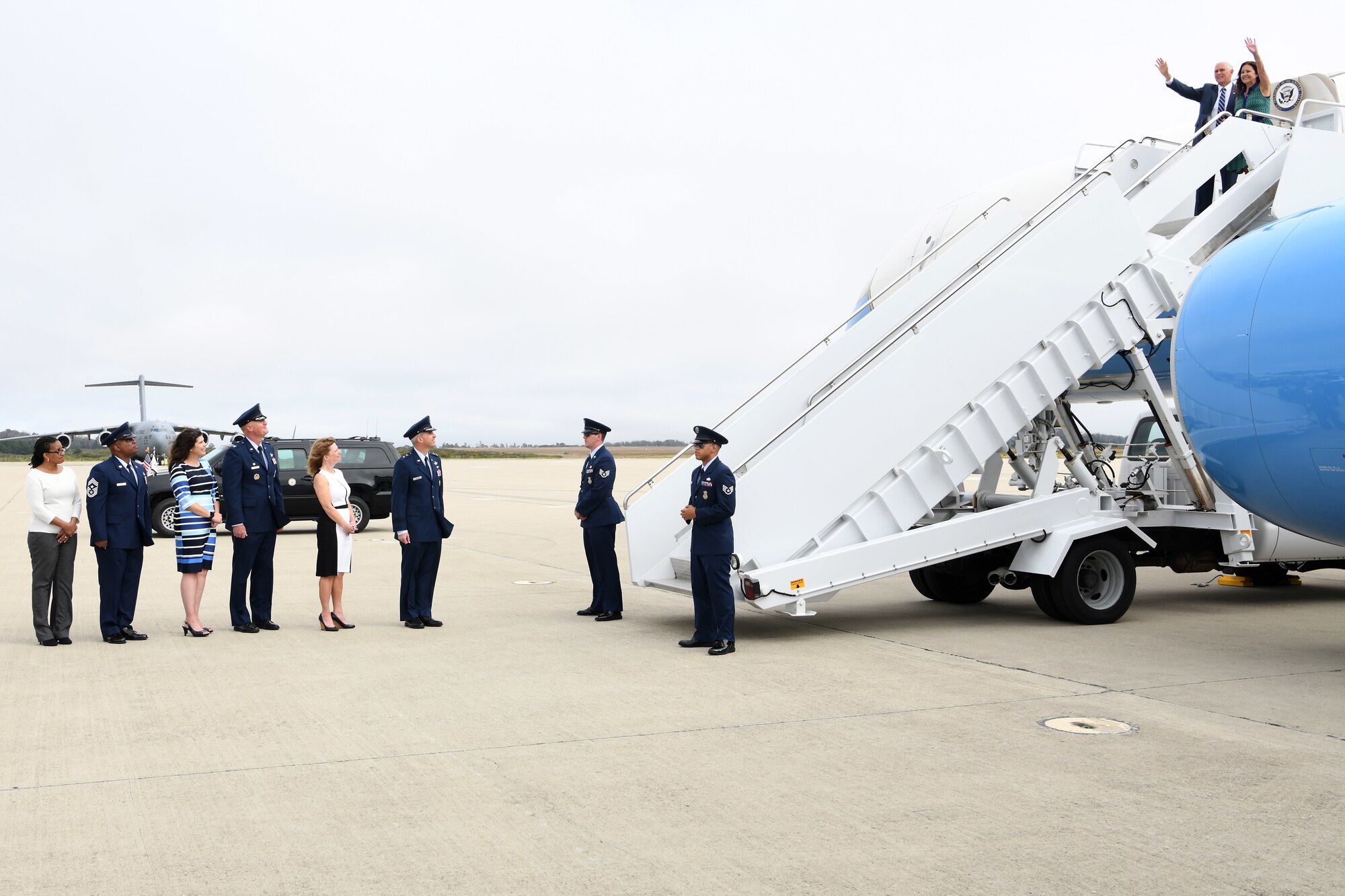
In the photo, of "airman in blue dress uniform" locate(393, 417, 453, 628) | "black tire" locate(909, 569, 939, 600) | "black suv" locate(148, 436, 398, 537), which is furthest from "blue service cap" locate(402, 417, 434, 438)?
"black suv" locate(148, 436, 398, 537)

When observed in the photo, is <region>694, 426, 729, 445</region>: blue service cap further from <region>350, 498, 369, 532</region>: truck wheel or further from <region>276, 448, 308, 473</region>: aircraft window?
<region>276, 448, 308, 473</region>: aircraft window

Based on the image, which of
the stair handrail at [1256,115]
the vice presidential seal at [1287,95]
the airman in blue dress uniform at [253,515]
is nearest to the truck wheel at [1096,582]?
the stair handrail at [1256,115]

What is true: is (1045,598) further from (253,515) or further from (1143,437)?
(253,515)

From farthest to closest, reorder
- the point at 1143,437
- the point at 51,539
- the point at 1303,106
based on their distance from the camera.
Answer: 1. the point at 1143,437
2. the point at 1303,106
3. the point at 51,539

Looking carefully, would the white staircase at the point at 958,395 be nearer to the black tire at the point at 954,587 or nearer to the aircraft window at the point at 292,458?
the black tire at the point at 954,587

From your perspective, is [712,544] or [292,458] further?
[292,458]

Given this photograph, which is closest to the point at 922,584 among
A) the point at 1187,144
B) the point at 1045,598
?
the point at 1045,598

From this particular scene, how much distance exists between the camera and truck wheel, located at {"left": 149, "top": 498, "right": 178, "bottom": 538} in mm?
19844

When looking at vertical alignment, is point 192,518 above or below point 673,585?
above

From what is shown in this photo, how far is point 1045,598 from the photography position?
9.41 meters

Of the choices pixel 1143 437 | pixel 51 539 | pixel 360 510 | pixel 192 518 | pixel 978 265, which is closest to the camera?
pixel 51 539

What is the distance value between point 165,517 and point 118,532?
12.2 m

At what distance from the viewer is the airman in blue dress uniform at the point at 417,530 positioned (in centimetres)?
977

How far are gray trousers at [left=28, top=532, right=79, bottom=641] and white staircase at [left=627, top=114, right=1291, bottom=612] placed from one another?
4406 mm
